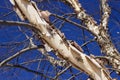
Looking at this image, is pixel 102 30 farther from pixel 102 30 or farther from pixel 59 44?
pixel 59 44

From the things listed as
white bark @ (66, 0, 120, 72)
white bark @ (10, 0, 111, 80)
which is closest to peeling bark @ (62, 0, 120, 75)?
white bark @ (66, 0, 120, 72)

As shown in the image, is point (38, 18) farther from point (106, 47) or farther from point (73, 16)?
point (73, 16)

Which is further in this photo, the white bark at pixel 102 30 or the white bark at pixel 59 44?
the white bark at pixel 102 30

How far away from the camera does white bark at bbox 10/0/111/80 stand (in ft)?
6.31

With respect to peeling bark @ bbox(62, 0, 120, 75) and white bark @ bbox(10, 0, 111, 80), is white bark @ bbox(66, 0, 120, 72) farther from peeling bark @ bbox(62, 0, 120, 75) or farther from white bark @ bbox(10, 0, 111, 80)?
white bark @ bbox(10, 0, 111, 80)


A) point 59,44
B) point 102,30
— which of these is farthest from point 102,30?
point 59,44

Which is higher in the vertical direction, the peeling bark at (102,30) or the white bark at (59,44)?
the white bark at (59,44)

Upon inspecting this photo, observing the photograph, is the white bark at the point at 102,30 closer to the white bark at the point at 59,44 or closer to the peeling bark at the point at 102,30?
the peeling bark at the point at 102,30

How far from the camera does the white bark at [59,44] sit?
75.8 inches

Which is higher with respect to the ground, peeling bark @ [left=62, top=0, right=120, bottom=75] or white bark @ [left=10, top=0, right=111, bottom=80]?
white bark @ [left=10, top=0, right=111, bottom=80]

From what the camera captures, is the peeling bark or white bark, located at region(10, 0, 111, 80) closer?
white bark, located at region(10, 0, 111, 80)

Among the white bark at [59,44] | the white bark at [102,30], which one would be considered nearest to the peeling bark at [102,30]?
the white bark at [102,30]

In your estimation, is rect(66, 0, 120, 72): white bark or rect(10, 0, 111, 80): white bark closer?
rect(10, 0, 111, 80): white bark

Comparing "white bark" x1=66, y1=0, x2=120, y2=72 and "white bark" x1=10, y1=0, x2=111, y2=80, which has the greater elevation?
"white bark" x1=10, y1=0, x2=111, y2=80
